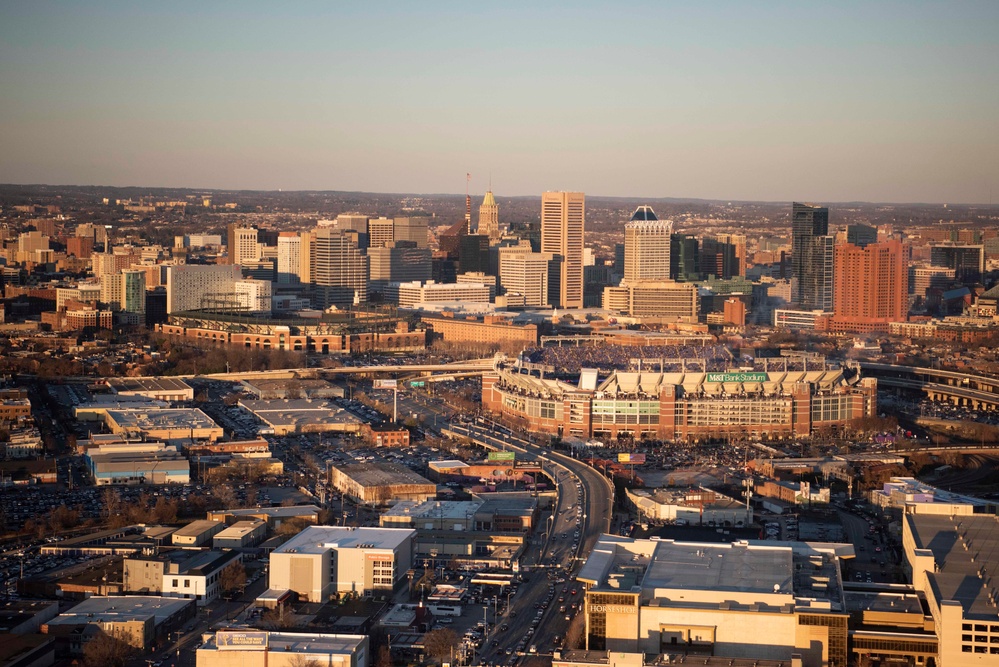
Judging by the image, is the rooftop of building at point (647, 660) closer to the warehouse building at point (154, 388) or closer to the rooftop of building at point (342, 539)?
the rooftop of building at point (342, 539)

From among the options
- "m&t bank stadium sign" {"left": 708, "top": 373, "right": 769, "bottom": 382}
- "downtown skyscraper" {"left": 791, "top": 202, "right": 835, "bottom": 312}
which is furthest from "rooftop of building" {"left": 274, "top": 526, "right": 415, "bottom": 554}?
"downtown skyscraper" {"left": 791, "top": 202, "right": 835, "bottom": 312}

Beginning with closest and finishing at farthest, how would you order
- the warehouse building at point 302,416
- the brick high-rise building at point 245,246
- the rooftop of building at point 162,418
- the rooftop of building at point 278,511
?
1. the rooftop of building at point 278,511
2. the rooftop of building at point 162,418
3. the warehouse building at point 302,416
4. the brick high-rise building at point 245,246

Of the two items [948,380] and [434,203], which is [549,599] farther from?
[434,203]

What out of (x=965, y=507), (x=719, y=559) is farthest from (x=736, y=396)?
(x=719, y=559)

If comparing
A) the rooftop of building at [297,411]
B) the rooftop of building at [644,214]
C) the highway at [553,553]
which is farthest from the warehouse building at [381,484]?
the rooftop of building at [644,214]

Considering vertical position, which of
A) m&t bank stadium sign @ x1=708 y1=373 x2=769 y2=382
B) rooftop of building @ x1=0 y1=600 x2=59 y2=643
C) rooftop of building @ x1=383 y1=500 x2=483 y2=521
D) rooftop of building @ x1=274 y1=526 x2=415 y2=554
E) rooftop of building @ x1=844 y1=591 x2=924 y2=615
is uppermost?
m&t bank stadium sign @ x1=708 y1=373 x2=769 y2=382

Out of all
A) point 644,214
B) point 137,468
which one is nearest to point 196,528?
point 137,468

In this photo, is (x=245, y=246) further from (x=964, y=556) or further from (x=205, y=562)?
(x=964, y=556)

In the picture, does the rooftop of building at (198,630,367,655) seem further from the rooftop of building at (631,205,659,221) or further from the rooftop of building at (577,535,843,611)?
the rooftop of building at (631,205,659,221)
